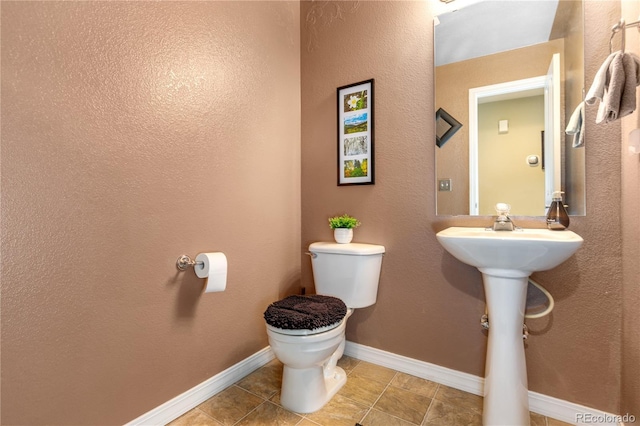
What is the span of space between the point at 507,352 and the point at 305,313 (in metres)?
0.85

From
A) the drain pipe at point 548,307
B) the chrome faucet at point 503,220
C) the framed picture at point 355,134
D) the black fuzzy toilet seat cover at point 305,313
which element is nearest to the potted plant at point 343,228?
the framed picture at point 355,134

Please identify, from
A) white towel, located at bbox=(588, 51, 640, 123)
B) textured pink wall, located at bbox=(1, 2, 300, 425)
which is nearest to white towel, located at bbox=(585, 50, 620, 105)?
white towel, located at bbox=(588, 51, 640, 123)

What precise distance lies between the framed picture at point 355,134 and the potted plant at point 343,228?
25 cm

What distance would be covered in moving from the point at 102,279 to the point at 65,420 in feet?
1.58

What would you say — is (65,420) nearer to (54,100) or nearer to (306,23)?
(54,100)

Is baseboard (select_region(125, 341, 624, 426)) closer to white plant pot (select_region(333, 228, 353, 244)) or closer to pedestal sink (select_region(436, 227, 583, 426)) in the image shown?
pedestal sink (select_region(436, 227, 583, 426))

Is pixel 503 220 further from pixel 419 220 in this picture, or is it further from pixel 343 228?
pixel 343 228

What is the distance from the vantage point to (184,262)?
1312 mm

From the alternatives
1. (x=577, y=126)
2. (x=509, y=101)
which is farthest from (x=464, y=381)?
(x=509, y=101)

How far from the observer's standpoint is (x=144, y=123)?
3.89 ft

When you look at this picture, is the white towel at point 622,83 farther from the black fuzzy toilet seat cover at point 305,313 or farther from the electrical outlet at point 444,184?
the black fuzzy toilet seat cover at point 305,313

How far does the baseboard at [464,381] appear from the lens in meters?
1.23

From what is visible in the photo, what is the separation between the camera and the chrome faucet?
50.7 inches

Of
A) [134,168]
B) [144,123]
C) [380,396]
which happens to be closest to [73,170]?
[134,168]
